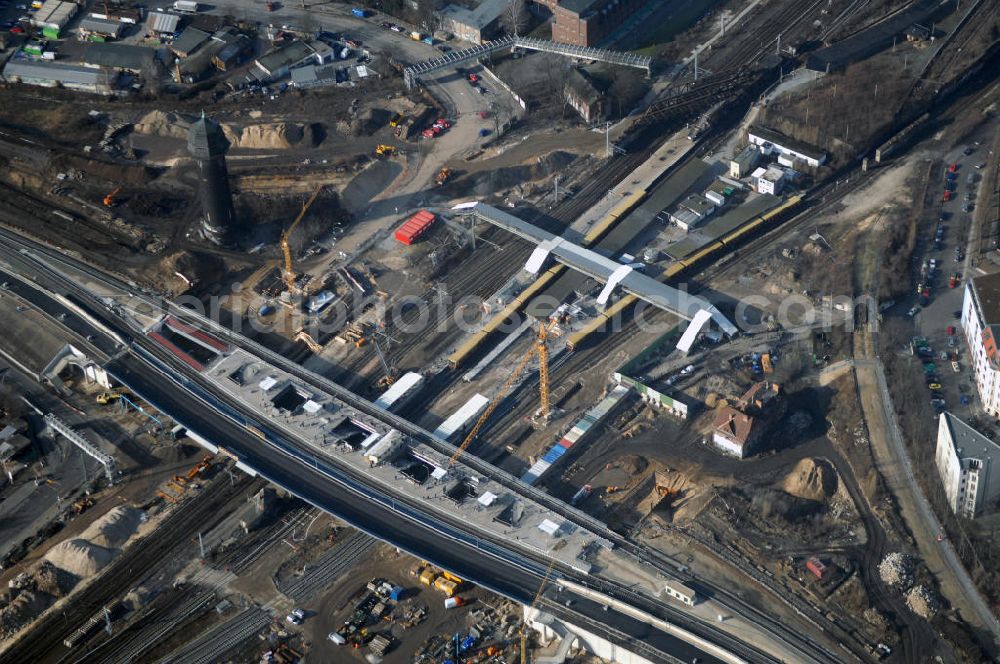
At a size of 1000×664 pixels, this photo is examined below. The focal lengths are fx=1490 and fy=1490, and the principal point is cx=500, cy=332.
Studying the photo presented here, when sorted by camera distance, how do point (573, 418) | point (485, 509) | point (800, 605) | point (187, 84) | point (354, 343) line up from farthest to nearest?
point (187, 84), point (354, 343), point (573, 418), point (485, 509), point (800, 605)

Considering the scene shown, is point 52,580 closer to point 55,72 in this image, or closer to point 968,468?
point 968,468

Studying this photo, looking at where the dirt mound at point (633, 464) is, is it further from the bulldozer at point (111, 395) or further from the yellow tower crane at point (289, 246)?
the bulldozer at point (111, 395)

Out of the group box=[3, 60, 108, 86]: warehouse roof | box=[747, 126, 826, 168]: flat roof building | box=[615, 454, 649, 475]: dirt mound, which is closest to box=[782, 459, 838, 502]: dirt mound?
box=[615, 454, 649, 475]: dirt mound

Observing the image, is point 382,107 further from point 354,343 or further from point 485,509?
point 485,509

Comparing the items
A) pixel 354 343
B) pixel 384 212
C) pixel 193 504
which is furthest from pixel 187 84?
pixel 193 504

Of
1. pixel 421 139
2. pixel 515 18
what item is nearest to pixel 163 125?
pixel 421 139
